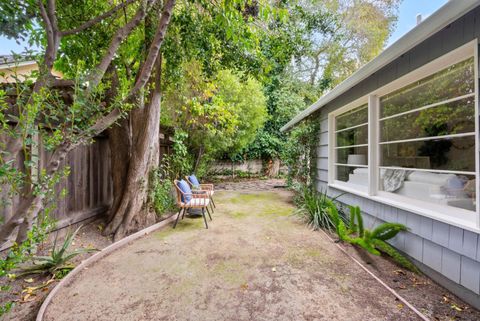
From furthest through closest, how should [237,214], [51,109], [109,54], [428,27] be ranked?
[237,214], [109,54], [428,27], [51,109]

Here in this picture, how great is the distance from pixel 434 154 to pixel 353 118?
171 centimetres

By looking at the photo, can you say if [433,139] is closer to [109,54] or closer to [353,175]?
[353,175]

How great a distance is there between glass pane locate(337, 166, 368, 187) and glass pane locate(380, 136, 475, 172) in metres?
0.48

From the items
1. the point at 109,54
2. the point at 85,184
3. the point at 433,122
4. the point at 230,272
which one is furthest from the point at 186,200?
the point at 433,122

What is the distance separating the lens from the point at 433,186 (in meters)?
2.53

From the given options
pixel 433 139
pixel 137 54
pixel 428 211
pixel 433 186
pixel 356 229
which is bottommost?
pixel 356 229

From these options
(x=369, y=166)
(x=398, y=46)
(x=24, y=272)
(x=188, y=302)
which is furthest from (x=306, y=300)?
(x=24, y=272)

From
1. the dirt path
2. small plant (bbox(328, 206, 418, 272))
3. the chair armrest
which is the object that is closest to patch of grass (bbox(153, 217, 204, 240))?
the dirt path

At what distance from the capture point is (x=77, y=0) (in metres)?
3.30

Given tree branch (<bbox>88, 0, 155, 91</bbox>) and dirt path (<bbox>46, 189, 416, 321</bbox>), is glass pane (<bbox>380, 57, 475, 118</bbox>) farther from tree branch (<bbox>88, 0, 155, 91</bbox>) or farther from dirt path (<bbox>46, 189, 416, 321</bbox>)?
tree branch (<bbox>88, 0, 155, 91</bbox>)

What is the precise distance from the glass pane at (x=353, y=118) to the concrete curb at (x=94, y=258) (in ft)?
12.8

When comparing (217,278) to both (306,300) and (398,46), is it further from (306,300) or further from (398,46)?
(398,46)

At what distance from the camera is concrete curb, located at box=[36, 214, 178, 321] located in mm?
1919

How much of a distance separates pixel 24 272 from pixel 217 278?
78.3 inches
